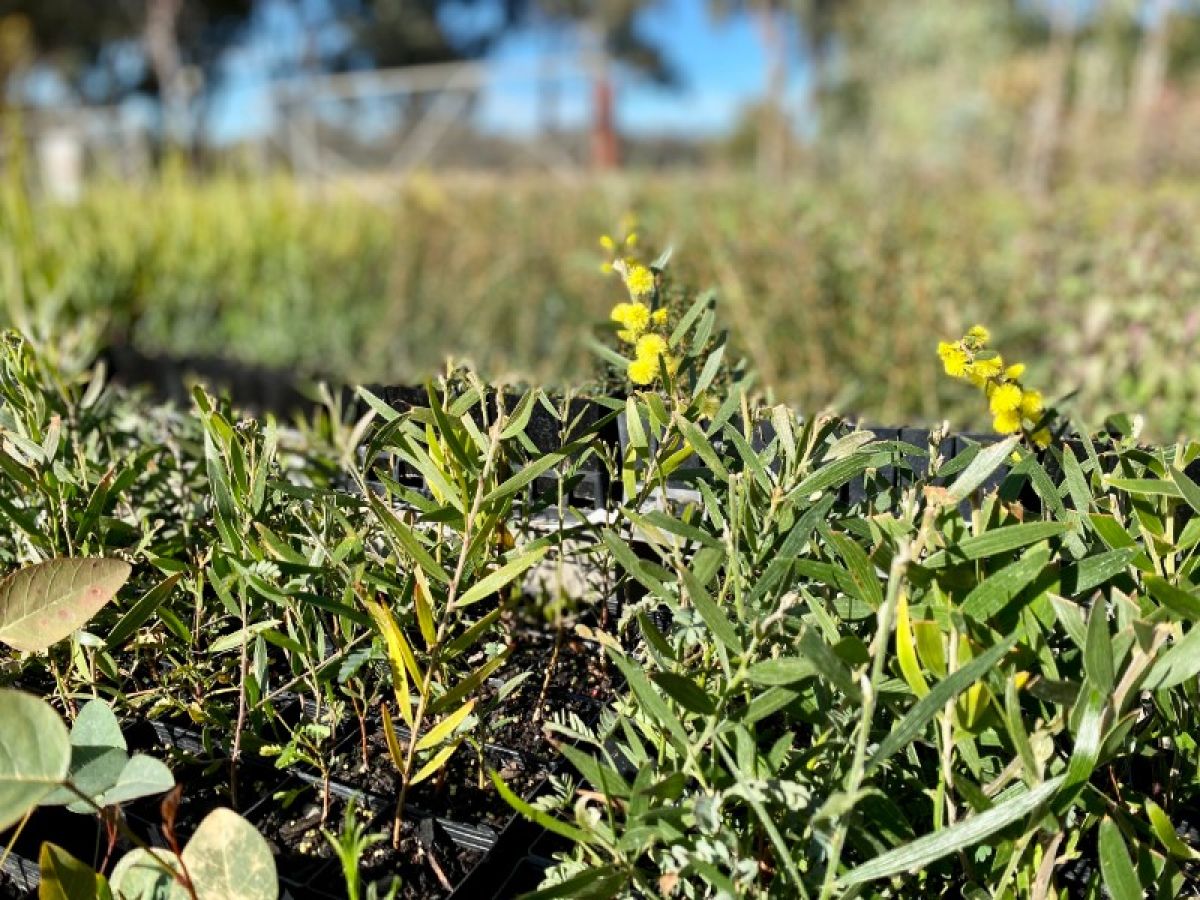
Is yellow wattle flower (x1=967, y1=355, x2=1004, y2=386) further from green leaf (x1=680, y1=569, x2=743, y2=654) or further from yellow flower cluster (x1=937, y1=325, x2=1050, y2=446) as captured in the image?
green leaf (x1=680, y1=569, x2=743, y2=654)

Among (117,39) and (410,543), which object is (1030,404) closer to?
(410,543)

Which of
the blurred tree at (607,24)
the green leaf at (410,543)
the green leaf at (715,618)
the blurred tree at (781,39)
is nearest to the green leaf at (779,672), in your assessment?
the green leaf at (715,618)

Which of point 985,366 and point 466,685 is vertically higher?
point 985,366

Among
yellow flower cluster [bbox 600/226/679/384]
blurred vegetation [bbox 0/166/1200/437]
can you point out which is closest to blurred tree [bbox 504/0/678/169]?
blurred vegetation [bbox 0/166/1200/437]

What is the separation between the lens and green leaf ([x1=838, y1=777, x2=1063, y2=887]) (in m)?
0.57

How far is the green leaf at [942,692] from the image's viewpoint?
557mm

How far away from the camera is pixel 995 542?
650mm

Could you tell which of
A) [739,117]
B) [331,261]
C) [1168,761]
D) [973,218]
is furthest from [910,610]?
[739,117]

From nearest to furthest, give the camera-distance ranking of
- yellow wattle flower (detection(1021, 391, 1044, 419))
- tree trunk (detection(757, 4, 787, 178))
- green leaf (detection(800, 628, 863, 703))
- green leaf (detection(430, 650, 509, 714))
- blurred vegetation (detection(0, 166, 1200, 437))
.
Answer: green leaf (detection(800, 628, 863, 703)) < green leaf (detection(430, 650, 509, 714)) < yellow wattle flower (detection(1021, 391, 1044, 419)) < blurred vegetation (detection(0, 166, 1200, 437)) < tree trunk (detection(757, 4, 787, 178))

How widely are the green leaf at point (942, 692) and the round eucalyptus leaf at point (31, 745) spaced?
0.49 metres

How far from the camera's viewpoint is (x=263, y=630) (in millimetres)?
802

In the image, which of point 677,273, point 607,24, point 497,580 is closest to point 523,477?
point 497,580

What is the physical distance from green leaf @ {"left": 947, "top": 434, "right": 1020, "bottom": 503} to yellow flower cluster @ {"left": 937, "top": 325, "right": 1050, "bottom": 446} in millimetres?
117

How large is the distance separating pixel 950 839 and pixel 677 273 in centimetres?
200
